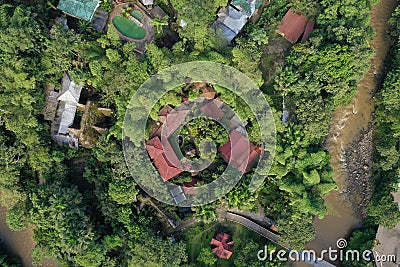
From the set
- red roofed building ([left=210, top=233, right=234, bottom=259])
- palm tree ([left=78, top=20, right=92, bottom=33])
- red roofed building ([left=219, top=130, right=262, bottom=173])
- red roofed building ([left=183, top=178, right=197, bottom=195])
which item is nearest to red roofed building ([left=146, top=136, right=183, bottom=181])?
red roofed building ([left=183, top=178, right=197, bottom=195])

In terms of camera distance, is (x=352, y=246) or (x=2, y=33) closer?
(x=2, y=33)

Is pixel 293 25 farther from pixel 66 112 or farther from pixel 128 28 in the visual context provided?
pixel 66 112

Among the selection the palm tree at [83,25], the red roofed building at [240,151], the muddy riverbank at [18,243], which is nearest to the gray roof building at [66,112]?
the palm tree at [83,25]

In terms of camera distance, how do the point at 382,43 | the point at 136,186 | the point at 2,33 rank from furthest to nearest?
the point at 382,43
the point at 136,186
the point at 2,33

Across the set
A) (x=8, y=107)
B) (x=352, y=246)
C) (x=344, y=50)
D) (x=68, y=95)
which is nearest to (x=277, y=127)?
(x=344, y=50)

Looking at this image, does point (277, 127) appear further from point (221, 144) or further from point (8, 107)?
point (8, 107)

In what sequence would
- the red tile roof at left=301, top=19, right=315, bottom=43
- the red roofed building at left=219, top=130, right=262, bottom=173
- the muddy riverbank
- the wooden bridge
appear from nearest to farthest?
the red roofed building at left=219, top=130, right=262, bottom=173 → the wooden bridge → the red tile roof at left=301, top=19, right=315, bottom=43 → the muddy riverbank

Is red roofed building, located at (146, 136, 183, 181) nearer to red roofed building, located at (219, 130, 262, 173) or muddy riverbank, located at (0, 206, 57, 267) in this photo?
red roofed building, located at (219, 130, 262, 173)
